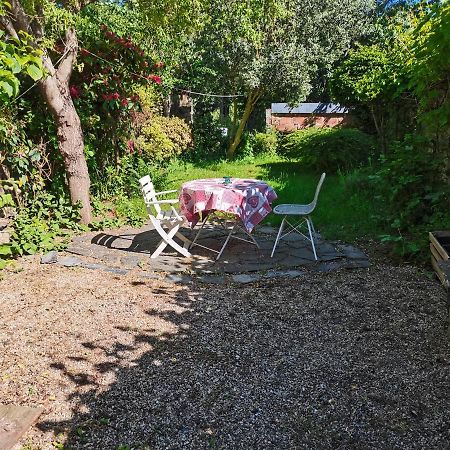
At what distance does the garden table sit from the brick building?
10124mm

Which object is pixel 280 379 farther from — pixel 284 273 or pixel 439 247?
pixel 439 247

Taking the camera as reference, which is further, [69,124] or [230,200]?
[69,124]

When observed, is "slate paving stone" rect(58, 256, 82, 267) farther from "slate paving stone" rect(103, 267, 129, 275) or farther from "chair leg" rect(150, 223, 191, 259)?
"chair leg" rect(150, 223, 191, 259)

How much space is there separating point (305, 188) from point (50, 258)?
16.4 ft

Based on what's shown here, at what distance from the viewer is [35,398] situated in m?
2.46

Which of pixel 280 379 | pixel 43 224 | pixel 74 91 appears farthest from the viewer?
pixel 74 91

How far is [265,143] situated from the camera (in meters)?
13.9

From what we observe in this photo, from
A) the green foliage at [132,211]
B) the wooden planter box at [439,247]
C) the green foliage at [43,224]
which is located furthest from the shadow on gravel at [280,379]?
the green foliage at [132,211]

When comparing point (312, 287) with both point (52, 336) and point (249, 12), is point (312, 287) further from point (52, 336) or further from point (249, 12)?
point (249, 12)

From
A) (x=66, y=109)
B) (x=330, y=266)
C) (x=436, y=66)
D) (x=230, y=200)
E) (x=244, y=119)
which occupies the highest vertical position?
(x=436, y=66)

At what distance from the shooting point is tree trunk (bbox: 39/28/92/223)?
5.68 metres

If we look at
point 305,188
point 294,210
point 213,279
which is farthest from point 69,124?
point 305,188

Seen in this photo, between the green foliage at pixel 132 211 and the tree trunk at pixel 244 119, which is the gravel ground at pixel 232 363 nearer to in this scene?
the green foliage at pixel 132 211

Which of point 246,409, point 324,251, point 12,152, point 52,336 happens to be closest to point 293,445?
point 246,409
